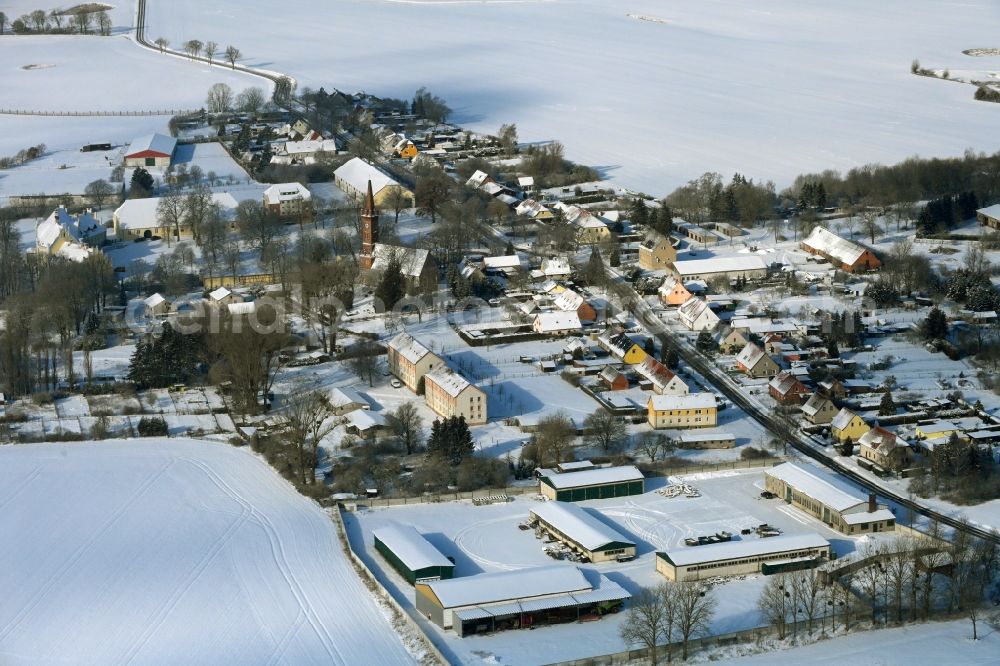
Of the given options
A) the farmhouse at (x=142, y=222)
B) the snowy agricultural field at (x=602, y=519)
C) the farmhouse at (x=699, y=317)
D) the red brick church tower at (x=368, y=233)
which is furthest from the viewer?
the farmhouse at (x=142, y=222)

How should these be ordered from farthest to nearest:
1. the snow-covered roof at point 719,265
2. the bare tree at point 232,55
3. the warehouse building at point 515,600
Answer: the bare tree at point 232,55
the snow-covered roof at point 719,265
the warehouse building at point 515,600

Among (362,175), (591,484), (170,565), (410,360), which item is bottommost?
(170,565)

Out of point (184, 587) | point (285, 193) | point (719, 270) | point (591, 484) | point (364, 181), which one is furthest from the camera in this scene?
point (364, 181)

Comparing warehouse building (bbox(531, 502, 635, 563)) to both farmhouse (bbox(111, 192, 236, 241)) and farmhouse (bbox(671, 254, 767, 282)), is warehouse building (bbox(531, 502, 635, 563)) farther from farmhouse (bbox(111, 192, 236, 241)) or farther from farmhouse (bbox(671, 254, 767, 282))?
farmhouse (bbox(111, 192, 236, 241))

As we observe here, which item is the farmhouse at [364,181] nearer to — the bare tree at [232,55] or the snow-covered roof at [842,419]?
the snow-covered roof at [842,419]

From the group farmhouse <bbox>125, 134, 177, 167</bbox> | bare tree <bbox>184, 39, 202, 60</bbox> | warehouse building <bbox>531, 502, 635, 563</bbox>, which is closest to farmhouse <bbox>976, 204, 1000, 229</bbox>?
warehouse building <bbox>531, 502, 635, 563</bbox>

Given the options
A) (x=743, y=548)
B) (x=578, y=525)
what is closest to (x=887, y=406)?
(x=743, y=548)

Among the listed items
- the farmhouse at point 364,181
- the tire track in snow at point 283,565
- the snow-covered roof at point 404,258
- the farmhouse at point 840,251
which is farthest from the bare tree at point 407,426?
the farmhouse at point 364,181

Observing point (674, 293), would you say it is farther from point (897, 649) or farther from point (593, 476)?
point (897, 649)
